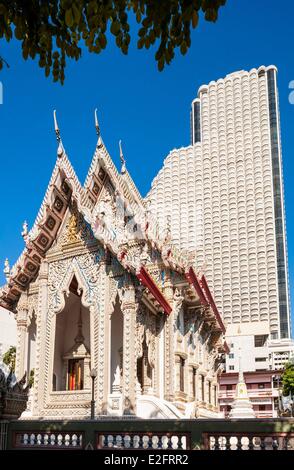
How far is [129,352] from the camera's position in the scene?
18.8 m

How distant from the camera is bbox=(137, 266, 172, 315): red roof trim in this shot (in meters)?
18.9

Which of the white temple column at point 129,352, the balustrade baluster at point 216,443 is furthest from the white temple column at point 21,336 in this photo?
the balustrade baluster at point 216,443

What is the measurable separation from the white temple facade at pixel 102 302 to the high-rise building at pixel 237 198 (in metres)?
61.4

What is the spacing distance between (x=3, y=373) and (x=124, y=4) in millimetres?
7242

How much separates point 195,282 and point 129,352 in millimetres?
5051

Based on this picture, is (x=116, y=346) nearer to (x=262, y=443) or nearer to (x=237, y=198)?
(x=262, y=443)

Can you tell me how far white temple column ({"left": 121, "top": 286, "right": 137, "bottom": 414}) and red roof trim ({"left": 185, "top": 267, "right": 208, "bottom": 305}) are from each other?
3045 mm

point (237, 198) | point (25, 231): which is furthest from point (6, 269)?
point (237, 198)

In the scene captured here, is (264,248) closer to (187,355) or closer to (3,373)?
(187,355)

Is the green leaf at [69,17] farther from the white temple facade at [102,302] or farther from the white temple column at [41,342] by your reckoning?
the white temple column at [41,342]

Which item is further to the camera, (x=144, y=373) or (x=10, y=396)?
(x=144, y=373)
